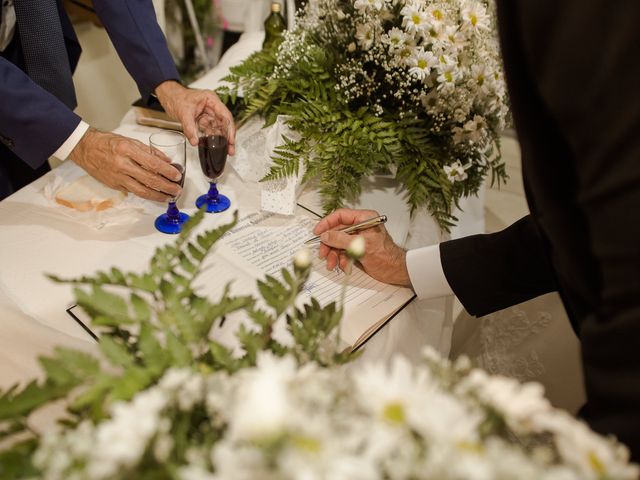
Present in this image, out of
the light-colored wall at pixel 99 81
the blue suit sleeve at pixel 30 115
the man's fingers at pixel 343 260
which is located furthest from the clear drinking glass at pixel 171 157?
the light-colored wall at pixel 99 81

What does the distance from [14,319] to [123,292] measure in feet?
0.67

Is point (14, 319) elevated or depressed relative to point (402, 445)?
depressed

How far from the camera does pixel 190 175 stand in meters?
1.42

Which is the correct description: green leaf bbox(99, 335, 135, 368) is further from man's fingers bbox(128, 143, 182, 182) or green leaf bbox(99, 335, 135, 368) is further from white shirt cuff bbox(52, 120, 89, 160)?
white shirt cuff bbox(52, 120, 89, 160)

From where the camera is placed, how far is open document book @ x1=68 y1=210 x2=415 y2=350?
1.01 meters

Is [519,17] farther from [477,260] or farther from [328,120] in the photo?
[328,120]

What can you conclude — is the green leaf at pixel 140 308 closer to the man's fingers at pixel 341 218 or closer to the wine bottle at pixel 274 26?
the man's fingers at pixel 341 218

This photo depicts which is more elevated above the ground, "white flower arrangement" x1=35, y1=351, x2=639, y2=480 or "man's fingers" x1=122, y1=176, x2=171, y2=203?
"white flower arrangement" x1=35, y1=351, x2=639, y2=480

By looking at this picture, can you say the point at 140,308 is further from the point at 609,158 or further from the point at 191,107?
the point at 191,107

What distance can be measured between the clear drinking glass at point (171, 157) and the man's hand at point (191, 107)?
6.7 inches

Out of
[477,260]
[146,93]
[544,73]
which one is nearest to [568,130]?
[544,73]

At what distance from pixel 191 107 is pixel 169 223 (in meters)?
0.41

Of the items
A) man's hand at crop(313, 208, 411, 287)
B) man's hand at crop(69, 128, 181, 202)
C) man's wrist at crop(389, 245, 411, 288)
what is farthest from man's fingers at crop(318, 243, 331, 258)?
man's hand at crop(69, 128, 181, 202)

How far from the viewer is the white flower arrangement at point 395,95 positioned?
1279 mm
